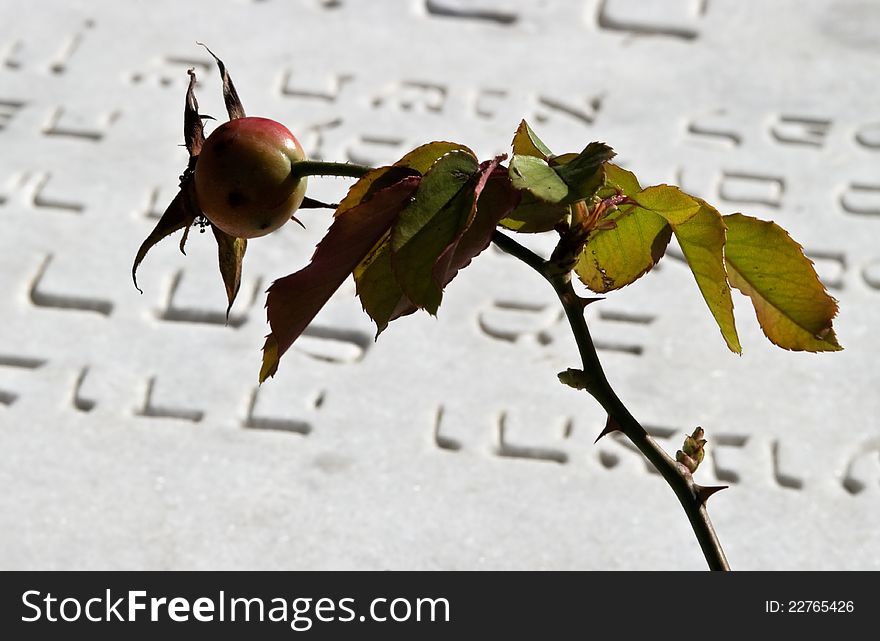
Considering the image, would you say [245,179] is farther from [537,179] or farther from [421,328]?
[421,328]

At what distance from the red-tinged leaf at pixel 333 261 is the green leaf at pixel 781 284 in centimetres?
8

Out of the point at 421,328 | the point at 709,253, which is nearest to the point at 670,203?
the point at 709,253

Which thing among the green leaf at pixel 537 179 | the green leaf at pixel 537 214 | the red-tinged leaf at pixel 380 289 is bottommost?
the red-tinged leaf at pixel 380 289

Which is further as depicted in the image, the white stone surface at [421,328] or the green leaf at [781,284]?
the white stone surface at [421,328]

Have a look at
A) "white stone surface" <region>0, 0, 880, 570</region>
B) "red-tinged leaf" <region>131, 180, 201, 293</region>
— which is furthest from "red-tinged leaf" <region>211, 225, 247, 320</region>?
"white stone surface" <region>0, 0, 880, 570</region>

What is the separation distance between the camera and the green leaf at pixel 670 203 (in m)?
0.25

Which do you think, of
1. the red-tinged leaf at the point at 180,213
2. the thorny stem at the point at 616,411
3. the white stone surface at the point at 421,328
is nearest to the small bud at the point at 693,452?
the thorny stem at the point at 616,411

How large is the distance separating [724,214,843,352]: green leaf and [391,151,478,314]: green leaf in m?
0.07

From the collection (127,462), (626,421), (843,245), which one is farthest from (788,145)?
(626,421)

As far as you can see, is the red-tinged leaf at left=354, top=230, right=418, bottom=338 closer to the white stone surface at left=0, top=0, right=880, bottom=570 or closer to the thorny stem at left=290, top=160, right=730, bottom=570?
the thorny stem at left=290, top=160, right=730, bottom=570

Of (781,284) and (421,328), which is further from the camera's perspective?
(421,328)

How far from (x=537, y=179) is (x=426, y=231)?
0.02 metres

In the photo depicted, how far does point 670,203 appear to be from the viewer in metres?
0.26

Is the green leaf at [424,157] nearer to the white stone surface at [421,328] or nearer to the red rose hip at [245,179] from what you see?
the red rose hip at [245,179]
